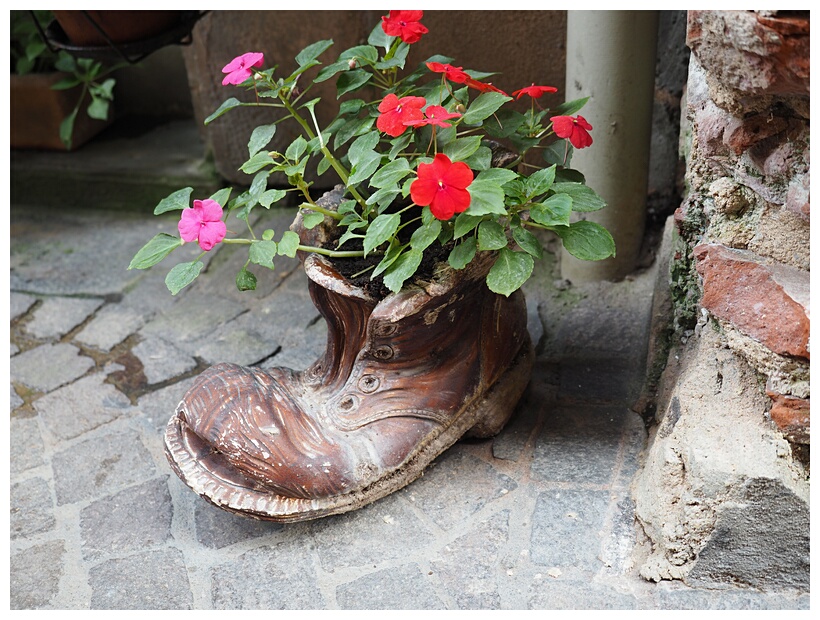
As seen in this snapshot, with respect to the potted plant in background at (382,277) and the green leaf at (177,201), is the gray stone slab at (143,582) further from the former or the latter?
the green leaf at (177,201)

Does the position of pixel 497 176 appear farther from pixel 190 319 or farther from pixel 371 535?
pixel 190 319

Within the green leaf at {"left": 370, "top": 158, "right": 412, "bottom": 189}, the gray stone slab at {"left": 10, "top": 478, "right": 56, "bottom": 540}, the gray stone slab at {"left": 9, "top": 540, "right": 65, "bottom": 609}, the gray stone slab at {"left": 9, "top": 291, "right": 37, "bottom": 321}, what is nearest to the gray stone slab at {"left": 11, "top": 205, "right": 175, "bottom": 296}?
the gray stone slab at {"left": 9, "top": 291, "right": 37, "bottom": 321}

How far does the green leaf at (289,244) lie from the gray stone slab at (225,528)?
493 mm

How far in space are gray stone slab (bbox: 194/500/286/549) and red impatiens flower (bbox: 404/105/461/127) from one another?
2.50 feet

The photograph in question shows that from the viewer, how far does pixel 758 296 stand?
1385mm

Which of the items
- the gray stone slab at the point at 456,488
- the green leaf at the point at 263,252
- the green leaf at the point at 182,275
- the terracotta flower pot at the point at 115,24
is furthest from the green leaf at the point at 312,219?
the terracotta flower pot at the point at 115,24

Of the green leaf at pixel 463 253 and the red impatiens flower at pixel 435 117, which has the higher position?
the red impatiens flower at pixel 435 117

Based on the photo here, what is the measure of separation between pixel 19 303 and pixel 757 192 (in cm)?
202

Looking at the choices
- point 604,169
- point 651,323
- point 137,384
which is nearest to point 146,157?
point 137,384

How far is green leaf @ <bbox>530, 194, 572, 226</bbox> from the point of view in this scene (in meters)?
1.45

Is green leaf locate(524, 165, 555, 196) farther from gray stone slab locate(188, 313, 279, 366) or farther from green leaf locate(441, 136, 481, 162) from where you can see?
→ gray stone slab locate(188, 313, 279, 366)

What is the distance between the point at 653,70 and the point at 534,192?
0.80 m

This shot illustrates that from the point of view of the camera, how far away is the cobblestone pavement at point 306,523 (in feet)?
4.98
